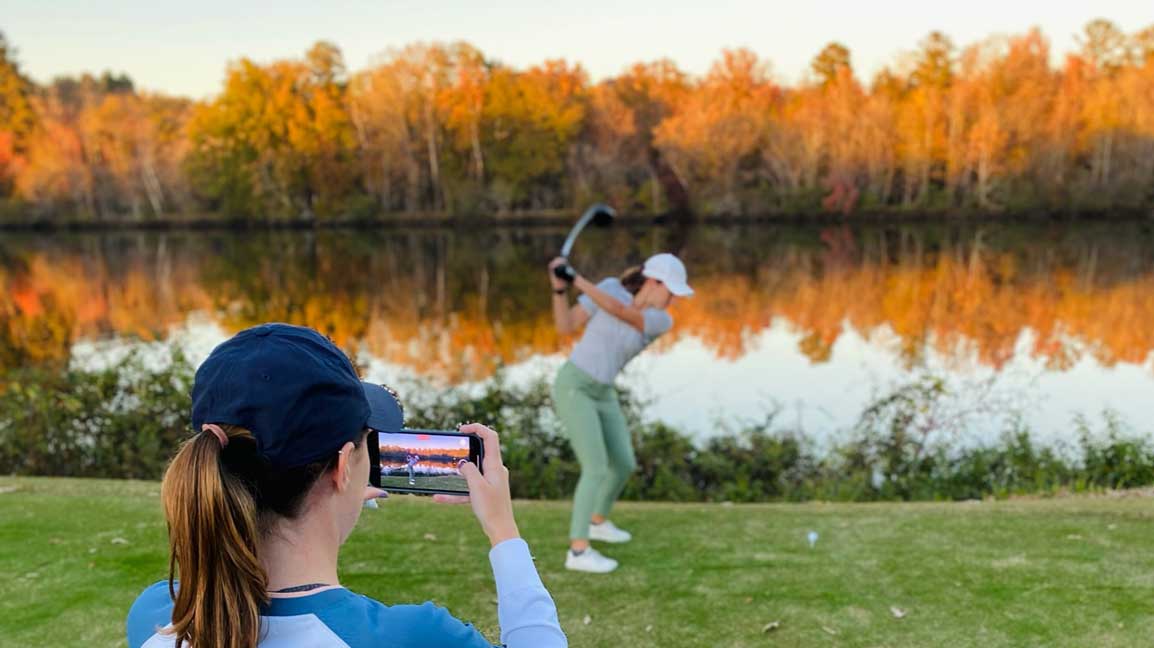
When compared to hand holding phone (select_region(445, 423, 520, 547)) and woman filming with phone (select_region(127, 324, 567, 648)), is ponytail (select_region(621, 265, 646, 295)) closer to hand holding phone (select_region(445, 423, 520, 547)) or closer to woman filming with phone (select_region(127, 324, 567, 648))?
hand holding phone (select_region(445, 423, 520, 547))

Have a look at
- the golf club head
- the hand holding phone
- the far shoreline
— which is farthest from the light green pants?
the far shoreline

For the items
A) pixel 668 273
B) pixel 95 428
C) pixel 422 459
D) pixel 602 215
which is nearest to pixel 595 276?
pixel 95 428

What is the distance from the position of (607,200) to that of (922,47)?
27017 mm

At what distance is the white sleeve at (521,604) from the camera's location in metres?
1.59

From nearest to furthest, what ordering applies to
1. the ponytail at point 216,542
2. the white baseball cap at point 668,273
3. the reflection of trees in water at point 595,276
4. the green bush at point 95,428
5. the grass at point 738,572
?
the ponytail at point 216,542, the grass at point 738,572, the white baseball cap at point 668,273, the green bush at point 95,428, the reflection of trees in water at point 595,276

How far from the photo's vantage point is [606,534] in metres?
5.76

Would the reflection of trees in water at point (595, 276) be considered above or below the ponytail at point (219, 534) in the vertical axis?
below

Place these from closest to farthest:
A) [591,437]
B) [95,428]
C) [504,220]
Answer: [591,437], [95,428], [504,220]

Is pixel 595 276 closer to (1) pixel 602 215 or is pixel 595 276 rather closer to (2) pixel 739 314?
(2) pixel 739 314

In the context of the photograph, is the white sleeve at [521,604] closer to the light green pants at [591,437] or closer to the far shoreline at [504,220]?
the light green pants at [591,437]

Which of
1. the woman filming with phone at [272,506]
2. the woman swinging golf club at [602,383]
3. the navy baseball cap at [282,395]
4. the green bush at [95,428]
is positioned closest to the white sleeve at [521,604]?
the woman filming with phone at [272,506]

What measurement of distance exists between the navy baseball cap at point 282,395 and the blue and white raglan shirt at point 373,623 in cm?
24

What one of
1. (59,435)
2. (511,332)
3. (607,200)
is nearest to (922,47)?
(607,200)

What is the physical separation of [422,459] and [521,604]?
44 centimetres
